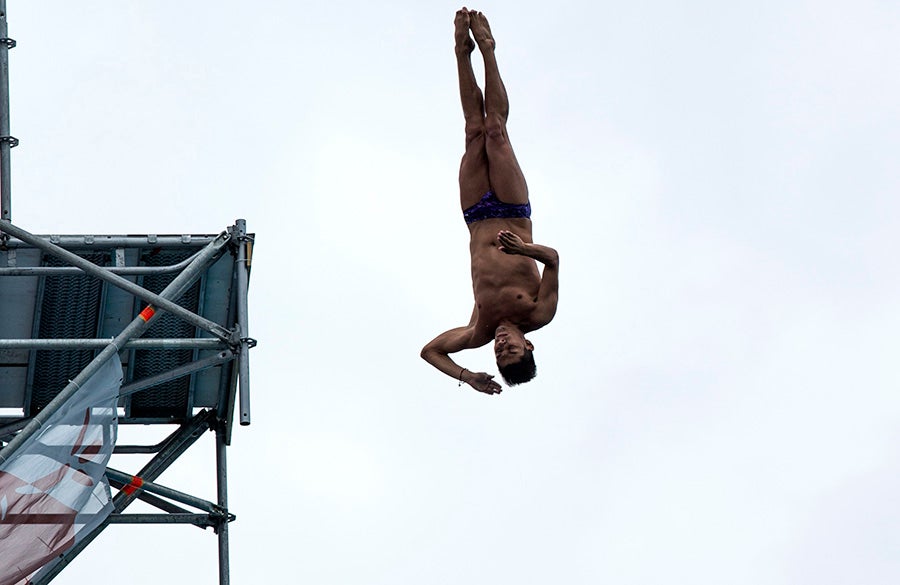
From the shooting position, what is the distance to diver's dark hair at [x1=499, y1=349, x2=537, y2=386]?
1861 centimetres

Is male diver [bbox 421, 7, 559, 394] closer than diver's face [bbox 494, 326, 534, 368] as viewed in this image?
No

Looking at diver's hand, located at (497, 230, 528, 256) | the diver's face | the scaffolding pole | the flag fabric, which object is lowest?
the flag fabric

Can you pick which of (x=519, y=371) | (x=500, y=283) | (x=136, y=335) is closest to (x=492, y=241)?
(x=500, y=283)

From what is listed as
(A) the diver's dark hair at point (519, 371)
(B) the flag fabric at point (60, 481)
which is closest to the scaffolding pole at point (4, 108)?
(B) the flag fabric at point (60, 481)

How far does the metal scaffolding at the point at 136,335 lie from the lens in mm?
18578

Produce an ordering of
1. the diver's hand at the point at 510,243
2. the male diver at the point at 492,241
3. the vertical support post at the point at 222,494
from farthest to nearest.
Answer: the vertical support post at the point at 222,494, the male diver at the point at 492,241, the diver's hand at the point at 510,243

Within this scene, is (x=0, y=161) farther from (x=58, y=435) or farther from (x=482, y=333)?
(x=482, y=333)

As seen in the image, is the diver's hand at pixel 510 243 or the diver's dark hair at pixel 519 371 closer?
the diver's hand at pixel 510 243

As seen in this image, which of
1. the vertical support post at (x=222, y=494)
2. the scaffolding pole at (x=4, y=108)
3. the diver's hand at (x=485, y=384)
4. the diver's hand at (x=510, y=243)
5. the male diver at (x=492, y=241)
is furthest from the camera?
the vertical support post at (x=222, y=494)

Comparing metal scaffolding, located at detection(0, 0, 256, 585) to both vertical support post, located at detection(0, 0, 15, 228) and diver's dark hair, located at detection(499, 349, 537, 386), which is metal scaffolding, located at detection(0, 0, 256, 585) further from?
diver's dark hair, located at detection(499, 349, 537, 386)

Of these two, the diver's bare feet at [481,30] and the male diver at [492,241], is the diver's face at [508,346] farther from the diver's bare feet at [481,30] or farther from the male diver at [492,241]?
the diver's bare feet at [481,30]

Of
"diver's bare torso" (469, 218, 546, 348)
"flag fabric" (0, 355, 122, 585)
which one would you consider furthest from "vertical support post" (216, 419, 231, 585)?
"diver's bare torso" (469, 218, 546, 348)

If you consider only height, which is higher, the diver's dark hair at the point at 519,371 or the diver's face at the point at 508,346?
the diver's face at the point at 508,346

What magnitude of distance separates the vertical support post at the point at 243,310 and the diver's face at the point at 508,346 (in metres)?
1.94
